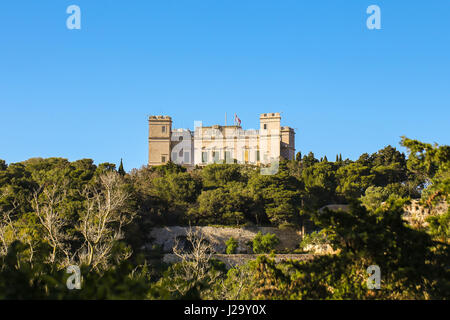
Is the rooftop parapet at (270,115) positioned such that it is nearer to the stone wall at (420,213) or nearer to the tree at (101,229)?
the tree at (101,229)

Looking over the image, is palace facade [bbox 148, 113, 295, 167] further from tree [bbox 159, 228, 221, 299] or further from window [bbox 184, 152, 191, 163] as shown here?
tree [bbox 159, 228, 221, 299]

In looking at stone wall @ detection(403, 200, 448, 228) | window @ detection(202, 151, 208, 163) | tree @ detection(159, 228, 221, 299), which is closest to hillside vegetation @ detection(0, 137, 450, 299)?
tree @ detection(159, 228, 221, 299)

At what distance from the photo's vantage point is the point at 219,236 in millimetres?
30531

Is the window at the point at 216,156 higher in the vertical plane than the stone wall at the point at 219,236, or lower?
higher

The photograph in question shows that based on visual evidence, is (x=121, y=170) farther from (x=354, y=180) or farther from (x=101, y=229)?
(x=101, y=229)

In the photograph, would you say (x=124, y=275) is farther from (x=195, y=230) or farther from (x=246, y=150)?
(x=246, y=150)

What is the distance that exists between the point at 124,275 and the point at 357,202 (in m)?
4.28

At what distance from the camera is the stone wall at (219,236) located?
29.8 meters

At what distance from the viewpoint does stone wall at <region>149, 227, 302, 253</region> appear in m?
29.8

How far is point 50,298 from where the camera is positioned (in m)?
5.18

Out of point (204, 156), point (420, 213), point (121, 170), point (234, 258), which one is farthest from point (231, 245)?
point (204, 156)

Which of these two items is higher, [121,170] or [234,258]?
[121,170]

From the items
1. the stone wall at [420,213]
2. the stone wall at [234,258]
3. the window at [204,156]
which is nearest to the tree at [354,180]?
the stone wall at [234,258]
